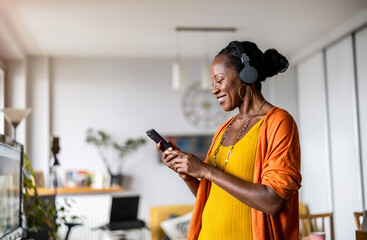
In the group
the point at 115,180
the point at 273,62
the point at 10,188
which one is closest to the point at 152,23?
the point at 115,180

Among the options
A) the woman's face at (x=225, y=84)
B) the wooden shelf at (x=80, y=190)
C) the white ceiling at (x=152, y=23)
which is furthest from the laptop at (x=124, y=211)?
the woman's face at (x=225, y=84)

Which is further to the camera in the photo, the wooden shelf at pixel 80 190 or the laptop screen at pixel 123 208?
the wooden shelf at pixel 80 190

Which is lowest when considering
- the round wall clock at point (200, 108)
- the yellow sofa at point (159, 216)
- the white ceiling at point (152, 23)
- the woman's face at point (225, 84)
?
the yellow sofa at point (159, 216)

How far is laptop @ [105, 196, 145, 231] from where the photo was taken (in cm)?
399

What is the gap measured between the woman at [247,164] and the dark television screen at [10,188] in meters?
0.87

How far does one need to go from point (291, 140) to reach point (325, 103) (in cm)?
411

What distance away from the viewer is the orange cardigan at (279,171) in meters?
1.03

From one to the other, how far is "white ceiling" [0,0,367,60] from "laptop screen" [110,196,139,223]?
1.67 meters

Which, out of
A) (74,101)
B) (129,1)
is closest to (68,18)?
(129,1)

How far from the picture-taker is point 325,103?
16.3ft

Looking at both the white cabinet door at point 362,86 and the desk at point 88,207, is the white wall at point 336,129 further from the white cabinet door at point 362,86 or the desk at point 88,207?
the desk at point 88,207

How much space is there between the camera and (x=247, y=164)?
1.13 meters

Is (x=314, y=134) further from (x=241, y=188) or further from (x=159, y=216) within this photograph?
(x=241, y=188)

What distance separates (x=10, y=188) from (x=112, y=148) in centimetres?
380
